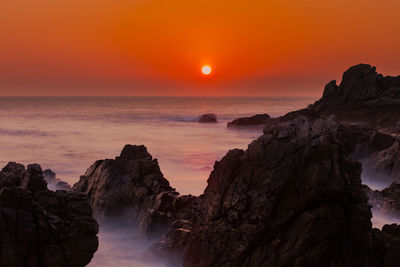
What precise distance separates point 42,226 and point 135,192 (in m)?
8.58

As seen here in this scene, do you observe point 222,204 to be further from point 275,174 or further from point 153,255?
point 153,255

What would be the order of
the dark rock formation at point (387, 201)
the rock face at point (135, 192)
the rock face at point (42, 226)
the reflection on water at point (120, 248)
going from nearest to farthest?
1. the rock face at point (42, 226)
2. the reflection on water at point (120, 248)
3. the rock face at point (135, 192)
4. the dark rock formation at point (387, 201)

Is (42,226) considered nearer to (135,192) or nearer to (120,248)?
(120,248)

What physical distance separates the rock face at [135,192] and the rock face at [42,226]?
5.39m

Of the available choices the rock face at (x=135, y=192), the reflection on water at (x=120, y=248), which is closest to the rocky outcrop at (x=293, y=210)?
the reflection on water at (x=120, y=248)

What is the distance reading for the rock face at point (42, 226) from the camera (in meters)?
11.1

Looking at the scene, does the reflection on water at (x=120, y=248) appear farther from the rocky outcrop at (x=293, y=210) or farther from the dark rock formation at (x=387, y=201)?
the dark rock formation at (x=387, y=201)

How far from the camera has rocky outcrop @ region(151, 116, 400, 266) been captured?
1216 centimetres

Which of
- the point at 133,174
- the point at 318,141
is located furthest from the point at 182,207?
the point at 318,141

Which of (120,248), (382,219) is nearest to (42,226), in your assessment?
(120,248)

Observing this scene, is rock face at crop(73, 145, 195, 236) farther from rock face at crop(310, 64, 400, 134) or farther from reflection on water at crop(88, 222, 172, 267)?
rock face at crop(310, 64, 400, 134)

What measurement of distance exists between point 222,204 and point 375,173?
65.1ft

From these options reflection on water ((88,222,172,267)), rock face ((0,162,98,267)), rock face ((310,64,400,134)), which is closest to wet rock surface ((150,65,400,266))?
reflection on water ((88,222,172,267))

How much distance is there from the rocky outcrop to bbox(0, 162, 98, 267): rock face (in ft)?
11.4
